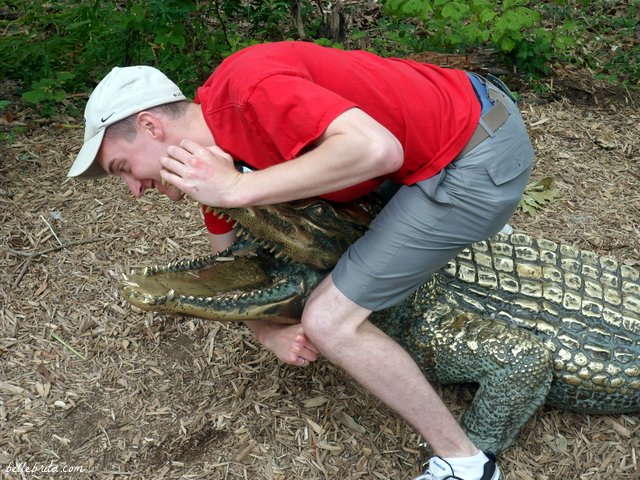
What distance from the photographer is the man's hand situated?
2.13 meters

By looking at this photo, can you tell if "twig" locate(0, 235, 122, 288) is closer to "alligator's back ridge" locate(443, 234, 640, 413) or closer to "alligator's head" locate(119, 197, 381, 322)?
"alligator's head" locate(119, 197, 381, 322)

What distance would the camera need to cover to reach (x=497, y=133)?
7.84 ft

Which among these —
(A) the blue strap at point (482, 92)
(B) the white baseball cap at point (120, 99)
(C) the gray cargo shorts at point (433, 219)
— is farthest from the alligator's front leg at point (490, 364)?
(B) the white baseball cap at point (120, 99)

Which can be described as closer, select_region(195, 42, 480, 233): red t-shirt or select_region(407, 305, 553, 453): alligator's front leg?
select_region(195, 42, 480, 233): red t-shirt

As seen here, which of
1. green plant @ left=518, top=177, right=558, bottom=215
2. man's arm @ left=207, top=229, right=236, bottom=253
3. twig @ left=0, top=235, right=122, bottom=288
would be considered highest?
man's arm @ left=207, top=229, right=236, bottom=253

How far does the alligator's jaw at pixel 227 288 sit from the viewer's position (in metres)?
2.38

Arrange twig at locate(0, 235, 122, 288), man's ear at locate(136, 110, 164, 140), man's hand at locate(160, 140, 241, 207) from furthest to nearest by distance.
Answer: twig at locate(0, 235, 122, 288), man's ear at locate(136, 110, 164, 140), man's hand at locate(160, 140, 241, 207)

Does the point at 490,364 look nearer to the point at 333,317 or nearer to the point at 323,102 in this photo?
the point at 333,317

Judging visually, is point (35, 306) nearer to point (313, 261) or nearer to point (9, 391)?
point (9, 391)

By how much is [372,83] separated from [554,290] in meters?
1.17

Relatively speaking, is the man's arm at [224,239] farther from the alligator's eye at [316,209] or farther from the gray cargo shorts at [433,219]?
the gray cargo shorts at [433,219]

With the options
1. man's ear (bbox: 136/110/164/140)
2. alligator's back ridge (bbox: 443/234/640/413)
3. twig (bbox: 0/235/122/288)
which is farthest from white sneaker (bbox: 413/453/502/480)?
twig (bbox: 0/235/122/288)

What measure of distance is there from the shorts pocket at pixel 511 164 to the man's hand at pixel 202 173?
2.63 ft

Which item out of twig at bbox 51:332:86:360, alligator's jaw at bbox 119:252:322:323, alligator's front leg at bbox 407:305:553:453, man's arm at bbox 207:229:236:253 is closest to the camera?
alligator's jaw at bbox 119:252:322:323
